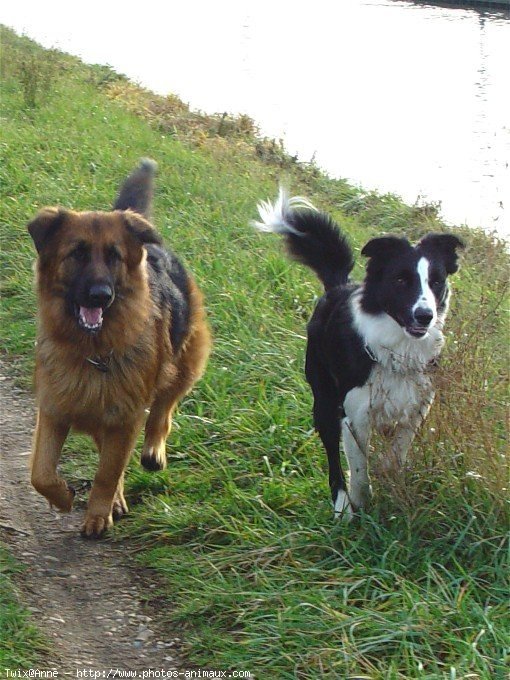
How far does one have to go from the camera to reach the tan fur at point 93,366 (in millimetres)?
4605

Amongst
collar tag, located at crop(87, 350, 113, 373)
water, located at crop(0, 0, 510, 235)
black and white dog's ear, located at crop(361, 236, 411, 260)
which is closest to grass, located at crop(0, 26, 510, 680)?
black and white dog's ear, located at crop(361, 236, 411, 260)

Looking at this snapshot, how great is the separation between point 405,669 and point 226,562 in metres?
1.09

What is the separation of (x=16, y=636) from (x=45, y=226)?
1.83 metres

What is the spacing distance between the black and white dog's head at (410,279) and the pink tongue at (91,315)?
1223 mm

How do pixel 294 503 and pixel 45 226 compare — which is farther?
pixel 294 503

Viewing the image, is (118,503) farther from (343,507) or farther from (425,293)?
(425,293)

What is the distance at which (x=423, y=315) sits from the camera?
433cm

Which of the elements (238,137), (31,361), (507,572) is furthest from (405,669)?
(238,137)

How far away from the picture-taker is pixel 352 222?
9.91 m

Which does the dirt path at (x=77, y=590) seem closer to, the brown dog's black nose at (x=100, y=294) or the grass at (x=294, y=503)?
the grass at (x=294, y=503)

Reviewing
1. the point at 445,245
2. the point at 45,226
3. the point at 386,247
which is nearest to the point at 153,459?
the point at 45,226

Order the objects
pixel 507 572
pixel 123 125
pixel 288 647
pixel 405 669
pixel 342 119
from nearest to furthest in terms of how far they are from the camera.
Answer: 1. pixel 405 669
2. pixel 288 647
3. pixel 507 572
4. pixel 123 125
5. pixel 342 119

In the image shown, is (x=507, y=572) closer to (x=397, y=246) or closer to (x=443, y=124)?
(x=397, y=246)

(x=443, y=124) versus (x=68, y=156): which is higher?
(x=443, y=124)
